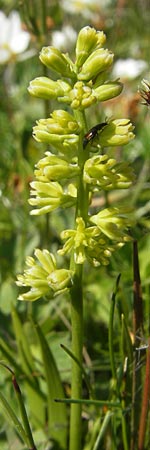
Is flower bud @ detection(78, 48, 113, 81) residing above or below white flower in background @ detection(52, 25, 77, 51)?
below

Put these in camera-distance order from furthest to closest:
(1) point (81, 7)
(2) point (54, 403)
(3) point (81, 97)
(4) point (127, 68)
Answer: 1. (1) point (81, 7)
2. (4) point (127, 68)
3. (2) point (54, 403)
4. (3) point (81, 97)

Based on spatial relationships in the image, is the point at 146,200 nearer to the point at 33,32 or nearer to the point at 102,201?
the point at 102,201

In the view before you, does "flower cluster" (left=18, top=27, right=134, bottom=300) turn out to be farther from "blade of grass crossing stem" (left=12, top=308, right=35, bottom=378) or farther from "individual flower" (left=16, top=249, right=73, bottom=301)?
"blade of grass crossing stem" (left=12, top=308, right=35, bottom=378)

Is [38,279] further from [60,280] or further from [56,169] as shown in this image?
[56,169]

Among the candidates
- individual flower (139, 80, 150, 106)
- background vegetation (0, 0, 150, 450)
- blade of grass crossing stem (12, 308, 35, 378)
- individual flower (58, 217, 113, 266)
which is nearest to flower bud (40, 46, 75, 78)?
individual flower (139, 80, 150, 106)

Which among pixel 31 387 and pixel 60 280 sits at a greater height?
pixel 60 280

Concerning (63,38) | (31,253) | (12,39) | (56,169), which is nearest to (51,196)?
(56,169)

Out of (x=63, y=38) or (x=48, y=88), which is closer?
(x=48, y=88)
